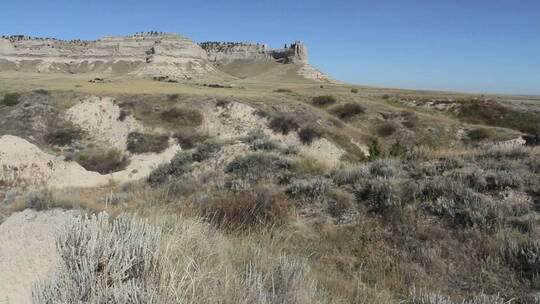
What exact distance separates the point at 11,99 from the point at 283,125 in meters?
26.6

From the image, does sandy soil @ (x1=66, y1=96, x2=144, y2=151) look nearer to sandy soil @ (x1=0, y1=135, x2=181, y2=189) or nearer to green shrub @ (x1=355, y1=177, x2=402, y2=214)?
sandy soil @ (x1=0, y1=135, x2=181, y2=189)

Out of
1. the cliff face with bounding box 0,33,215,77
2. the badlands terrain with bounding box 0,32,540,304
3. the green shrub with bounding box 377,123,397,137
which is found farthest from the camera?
the cliff face with bounding box 0,33,215,77

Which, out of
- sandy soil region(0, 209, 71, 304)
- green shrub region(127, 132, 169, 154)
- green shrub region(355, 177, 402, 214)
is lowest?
green shrub region(127, 132, 169, 154)

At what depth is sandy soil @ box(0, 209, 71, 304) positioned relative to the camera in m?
5.38

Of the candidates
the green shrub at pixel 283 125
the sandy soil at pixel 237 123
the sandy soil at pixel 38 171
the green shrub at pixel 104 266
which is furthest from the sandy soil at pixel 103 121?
the green shrub at pixel 104 266

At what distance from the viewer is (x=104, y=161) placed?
24172mm

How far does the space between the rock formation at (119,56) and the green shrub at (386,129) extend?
80.6 m

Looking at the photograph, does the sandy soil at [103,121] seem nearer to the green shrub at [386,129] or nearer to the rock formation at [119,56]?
the green shrub at [386,129]

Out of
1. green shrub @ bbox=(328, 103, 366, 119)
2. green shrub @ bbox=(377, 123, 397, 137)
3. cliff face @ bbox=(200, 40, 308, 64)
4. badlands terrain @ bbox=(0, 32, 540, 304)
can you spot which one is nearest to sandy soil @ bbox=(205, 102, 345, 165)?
green shrub @ bbox=(377, 123, 397, 137)

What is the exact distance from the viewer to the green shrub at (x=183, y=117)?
2869cm

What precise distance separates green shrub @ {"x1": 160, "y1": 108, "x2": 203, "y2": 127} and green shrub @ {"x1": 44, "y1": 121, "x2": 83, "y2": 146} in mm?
7476

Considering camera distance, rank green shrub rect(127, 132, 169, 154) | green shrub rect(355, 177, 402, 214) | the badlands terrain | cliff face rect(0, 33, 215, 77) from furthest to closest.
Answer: cliff face rect(0, 33, 215, 77) → green shrub rect(127, 132, 169, 154) → green shrub rect(355, 177, 402, 214) → the badlands terrain

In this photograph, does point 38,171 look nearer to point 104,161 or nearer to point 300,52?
point 104,161

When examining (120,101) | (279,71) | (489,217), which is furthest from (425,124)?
(279,71)
